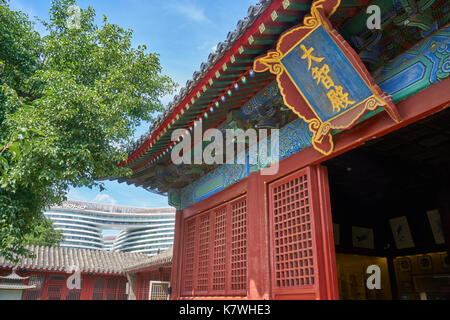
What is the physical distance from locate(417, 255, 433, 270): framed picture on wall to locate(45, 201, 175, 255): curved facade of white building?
79.1 meters

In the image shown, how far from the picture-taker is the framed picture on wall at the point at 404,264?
8.21 meters

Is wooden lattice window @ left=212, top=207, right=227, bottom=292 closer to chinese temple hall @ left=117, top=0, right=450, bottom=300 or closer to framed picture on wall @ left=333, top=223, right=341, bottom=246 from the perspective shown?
chinese temple hall @ left=117, top=0, right=450, bottom=300

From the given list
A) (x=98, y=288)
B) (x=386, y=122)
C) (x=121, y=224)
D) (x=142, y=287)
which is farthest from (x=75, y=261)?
(x=121, y=224)

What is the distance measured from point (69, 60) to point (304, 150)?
523 centimetres

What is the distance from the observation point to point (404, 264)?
8.28m

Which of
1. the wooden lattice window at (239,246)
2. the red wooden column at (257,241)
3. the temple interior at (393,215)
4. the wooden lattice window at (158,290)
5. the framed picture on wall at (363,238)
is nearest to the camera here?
the red wooden column at (257,241)

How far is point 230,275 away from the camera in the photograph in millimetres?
4965

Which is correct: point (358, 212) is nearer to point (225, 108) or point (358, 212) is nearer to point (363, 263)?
point (363, 263)

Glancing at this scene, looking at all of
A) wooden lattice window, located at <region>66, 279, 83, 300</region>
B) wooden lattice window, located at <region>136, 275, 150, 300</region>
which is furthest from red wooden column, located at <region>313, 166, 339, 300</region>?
wooden lattice window, located at <region>66, 279, 83, 300</region>

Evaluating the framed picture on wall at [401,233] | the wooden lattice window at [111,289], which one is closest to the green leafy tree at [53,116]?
the framed picture on wall at [401,233]

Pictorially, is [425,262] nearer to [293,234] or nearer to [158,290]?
[293,234]

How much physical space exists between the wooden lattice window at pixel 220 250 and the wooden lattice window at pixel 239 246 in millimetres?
223

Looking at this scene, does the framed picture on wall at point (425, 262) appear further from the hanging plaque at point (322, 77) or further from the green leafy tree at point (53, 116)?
the green leafy tree at point (53, 116)

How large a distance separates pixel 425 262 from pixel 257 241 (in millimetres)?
5659
